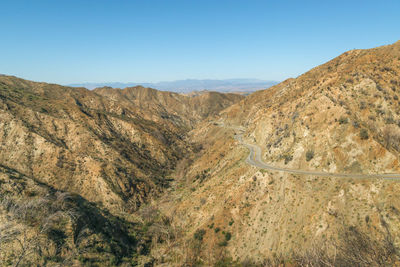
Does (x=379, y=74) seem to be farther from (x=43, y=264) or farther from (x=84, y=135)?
(x=84, y=135)

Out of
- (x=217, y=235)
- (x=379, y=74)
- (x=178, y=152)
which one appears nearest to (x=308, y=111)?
(x=379, y=74)

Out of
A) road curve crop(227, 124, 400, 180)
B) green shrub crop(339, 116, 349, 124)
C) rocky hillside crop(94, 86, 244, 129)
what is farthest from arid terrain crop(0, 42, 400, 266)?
rocky hillside crop(94, 86, 244, 129)

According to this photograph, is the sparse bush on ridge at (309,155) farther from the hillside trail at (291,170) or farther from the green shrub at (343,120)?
the green shrub at (343,120)

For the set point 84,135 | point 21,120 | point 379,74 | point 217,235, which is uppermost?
point 379,74

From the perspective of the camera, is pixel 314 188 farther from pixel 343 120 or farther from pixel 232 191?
pixel 232 191

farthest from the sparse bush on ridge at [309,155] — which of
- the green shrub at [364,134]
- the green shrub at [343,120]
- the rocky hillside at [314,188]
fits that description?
the green shrub at [364,134]

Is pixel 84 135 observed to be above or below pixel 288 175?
above

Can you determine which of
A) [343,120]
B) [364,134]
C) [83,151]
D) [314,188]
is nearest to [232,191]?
[314,188]
